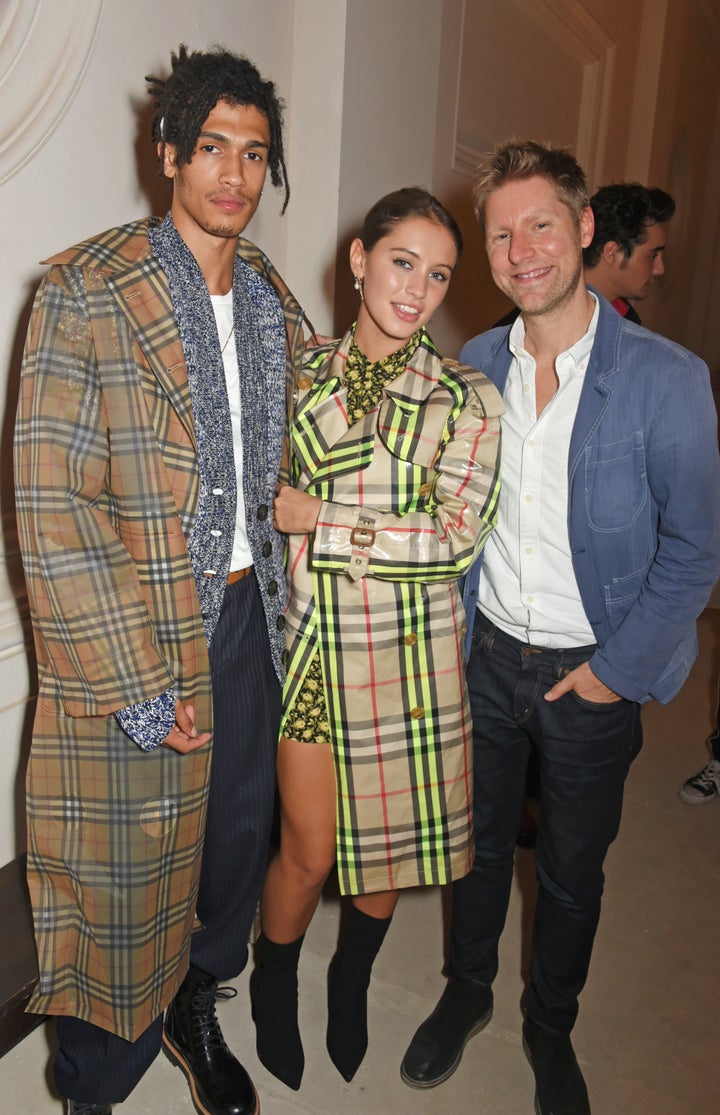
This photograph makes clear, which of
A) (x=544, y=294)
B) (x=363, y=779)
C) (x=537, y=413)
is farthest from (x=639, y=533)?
(x=363, y=779)

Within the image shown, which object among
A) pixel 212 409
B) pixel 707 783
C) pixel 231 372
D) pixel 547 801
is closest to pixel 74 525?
pixel 212 409

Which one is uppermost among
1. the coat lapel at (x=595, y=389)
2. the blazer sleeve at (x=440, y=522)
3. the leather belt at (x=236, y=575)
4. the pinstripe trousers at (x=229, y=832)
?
the coat lapel at (x=595, y=389)

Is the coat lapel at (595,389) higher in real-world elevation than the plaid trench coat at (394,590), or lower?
higher

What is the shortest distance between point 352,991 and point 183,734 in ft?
2.48

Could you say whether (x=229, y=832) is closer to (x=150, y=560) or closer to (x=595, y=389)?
(x=150, y=560)

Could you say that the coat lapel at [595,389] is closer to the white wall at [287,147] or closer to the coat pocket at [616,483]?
the coat pocket at [616,483]

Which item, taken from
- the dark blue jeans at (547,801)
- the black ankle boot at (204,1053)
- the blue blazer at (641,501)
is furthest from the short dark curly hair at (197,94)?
the black ankle boot at (204,1053)

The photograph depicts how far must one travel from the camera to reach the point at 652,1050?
2029 millimetres

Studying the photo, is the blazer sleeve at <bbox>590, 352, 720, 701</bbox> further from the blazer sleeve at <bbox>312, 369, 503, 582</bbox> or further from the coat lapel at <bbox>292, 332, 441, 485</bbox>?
the coat lapel at <bbox>292, 332, 441, 485</bbox>

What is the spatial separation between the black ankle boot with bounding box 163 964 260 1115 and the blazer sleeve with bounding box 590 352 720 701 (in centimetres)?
108

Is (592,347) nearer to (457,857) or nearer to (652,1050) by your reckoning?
(457,857)

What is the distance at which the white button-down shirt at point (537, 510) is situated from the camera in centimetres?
166

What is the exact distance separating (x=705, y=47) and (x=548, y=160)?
21.0 ft

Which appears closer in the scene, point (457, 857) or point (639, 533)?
point (639, 533)
